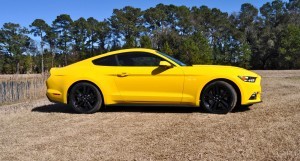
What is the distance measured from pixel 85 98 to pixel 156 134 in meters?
2.46

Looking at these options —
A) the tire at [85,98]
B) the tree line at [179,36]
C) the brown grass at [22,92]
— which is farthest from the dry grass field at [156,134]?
the tree line at [179,36]

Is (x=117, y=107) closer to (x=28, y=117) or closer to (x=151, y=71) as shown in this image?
(x=151, y=71)

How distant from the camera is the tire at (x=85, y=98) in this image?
22.8 feet

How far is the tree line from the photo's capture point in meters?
60.0

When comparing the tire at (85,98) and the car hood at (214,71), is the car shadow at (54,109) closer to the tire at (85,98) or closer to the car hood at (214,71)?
the tire at (85,98)

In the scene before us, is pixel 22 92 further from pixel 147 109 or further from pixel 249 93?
pixel 249 93

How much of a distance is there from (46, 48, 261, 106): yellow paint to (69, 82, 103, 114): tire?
A: 4.5 inches

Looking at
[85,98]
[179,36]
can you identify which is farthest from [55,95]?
[179,36]

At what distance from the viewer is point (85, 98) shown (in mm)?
7016

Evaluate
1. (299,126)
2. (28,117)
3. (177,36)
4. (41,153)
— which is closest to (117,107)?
(28,117)

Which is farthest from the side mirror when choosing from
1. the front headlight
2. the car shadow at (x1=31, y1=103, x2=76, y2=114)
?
the car shadow at (x1=31, y1=103, x2=76, y2=114)

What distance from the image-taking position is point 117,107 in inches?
302

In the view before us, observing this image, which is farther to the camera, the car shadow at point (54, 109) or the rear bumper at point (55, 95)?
the car shadow at point (54, 109)

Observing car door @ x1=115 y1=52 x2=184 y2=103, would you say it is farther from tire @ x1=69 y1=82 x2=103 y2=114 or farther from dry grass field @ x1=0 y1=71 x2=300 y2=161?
tire @ x1=69 y1=82 x2=103 y2=114
